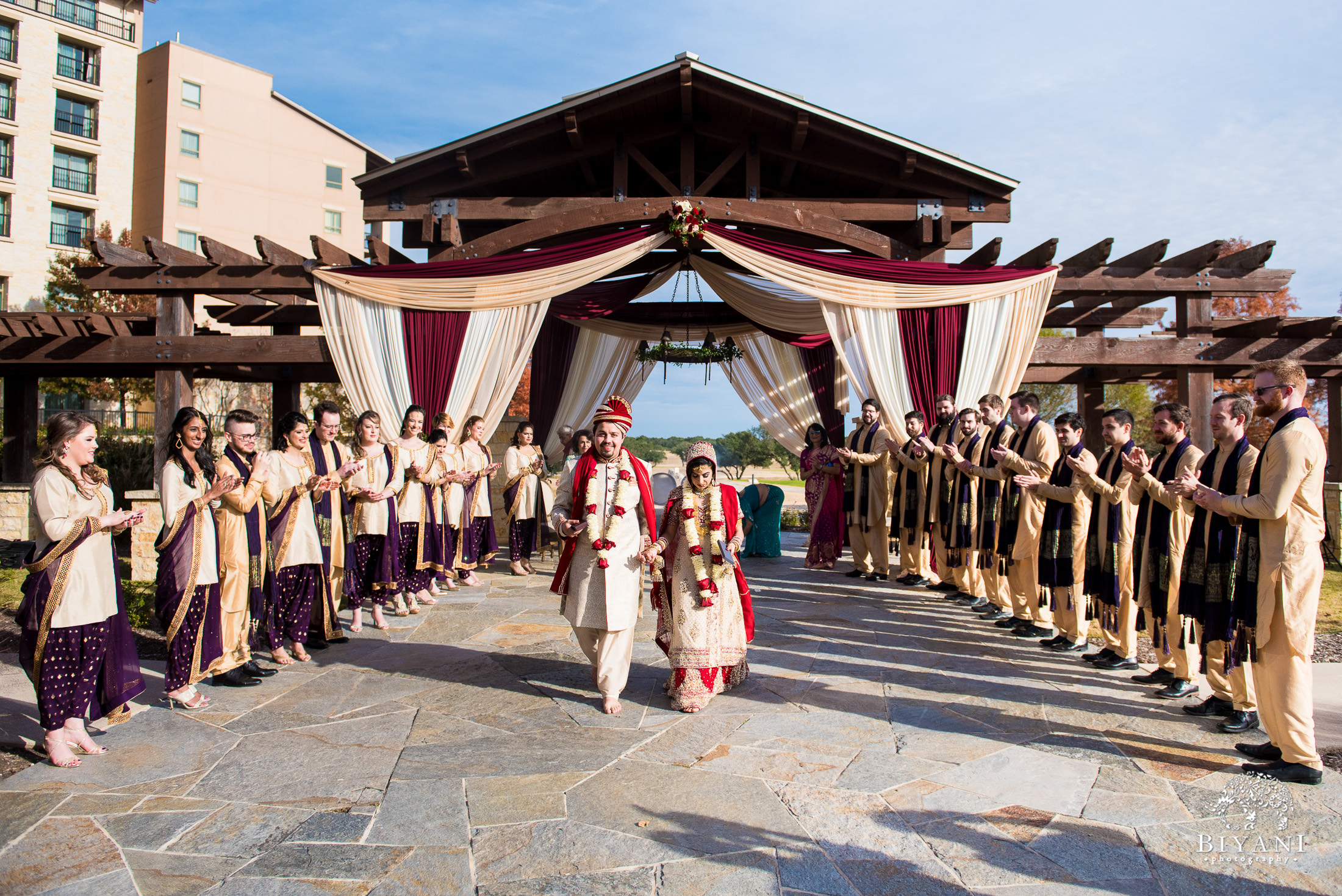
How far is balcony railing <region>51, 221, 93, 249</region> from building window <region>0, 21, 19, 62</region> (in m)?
5.33

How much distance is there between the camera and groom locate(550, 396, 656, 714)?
4371 millimetres

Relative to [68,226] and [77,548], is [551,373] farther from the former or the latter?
[68,226]

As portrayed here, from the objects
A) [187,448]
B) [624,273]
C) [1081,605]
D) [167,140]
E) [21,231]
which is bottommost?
[1081,605]

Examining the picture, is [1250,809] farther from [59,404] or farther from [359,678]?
[59,404]

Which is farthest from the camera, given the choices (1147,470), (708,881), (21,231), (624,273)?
(21,231)

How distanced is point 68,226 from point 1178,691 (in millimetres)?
32416

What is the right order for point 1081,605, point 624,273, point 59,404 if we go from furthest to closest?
point 59,404, point 624,273, point 1081,605

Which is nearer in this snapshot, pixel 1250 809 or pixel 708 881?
pixel 708 881

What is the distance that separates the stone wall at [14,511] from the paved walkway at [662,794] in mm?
7773

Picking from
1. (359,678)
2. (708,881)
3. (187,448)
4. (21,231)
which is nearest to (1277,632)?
(708,881)

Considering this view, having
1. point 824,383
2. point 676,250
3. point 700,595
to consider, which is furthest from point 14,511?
point 700,595

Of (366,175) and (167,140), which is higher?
(167,140)

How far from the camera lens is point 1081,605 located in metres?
5.76

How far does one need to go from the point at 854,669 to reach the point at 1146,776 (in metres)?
1.92
